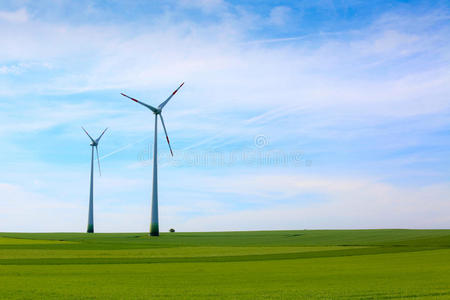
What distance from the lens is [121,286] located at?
2166 cm

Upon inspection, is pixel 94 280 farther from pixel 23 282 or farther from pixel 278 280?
pixel 278 280

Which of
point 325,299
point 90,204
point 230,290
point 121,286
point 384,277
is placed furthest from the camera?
point 90,204

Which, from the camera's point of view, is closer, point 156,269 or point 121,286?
point 121,286

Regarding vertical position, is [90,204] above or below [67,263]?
above

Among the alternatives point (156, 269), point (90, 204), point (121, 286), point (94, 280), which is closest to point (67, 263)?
point (156, 269)

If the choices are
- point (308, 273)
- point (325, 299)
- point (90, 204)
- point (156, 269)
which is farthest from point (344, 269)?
point (90, 204)

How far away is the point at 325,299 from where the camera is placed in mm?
17375

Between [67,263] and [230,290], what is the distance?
1878 cm

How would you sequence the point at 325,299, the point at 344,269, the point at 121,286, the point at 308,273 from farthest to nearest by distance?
the point at 344,269 < the point at 308,273 < the point at 121,286 < the point at 325,299

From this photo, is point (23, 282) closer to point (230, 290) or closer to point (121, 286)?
point (121, 286)

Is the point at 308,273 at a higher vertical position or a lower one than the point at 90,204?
lower

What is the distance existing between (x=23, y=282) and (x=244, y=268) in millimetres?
12758

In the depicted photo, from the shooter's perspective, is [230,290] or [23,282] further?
[23,282]

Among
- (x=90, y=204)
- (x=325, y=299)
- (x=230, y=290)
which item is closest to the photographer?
(x=325, y=299)
